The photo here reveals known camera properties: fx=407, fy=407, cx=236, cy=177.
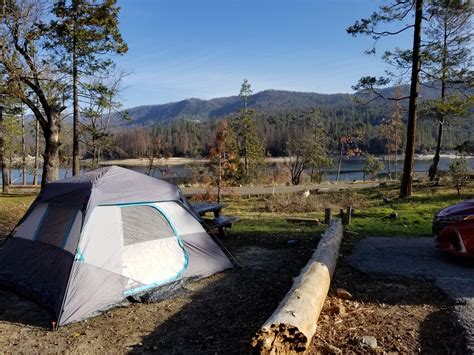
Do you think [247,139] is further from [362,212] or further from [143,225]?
[143,225]

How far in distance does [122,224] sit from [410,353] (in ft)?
13.8

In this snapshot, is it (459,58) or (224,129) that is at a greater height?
(459,58)

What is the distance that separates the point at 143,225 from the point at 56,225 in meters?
1.32

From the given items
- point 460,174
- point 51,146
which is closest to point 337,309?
point 51,146

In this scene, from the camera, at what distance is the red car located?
6.83 metres

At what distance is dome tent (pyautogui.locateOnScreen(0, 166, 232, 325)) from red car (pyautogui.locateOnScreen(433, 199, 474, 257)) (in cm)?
384

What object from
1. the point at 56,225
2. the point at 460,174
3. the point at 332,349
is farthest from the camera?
the point at 460,174

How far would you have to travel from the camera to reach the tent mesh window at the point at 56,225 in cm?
603

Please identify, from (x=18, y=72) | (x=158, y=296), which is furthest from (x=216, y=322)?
(x=18, y=72)

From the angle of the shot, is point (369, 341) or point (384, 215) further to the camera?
point (384, 215)

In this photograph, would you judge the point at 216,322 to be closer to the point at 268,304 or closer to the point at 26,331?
the point at 268,304

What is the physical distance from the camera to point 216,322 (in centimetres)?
503

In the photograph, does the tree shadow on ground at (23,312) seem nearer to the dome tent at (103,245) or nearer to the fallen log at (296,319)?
the dome tent at (103,245)

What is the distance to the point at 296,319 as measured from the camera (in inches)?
157
